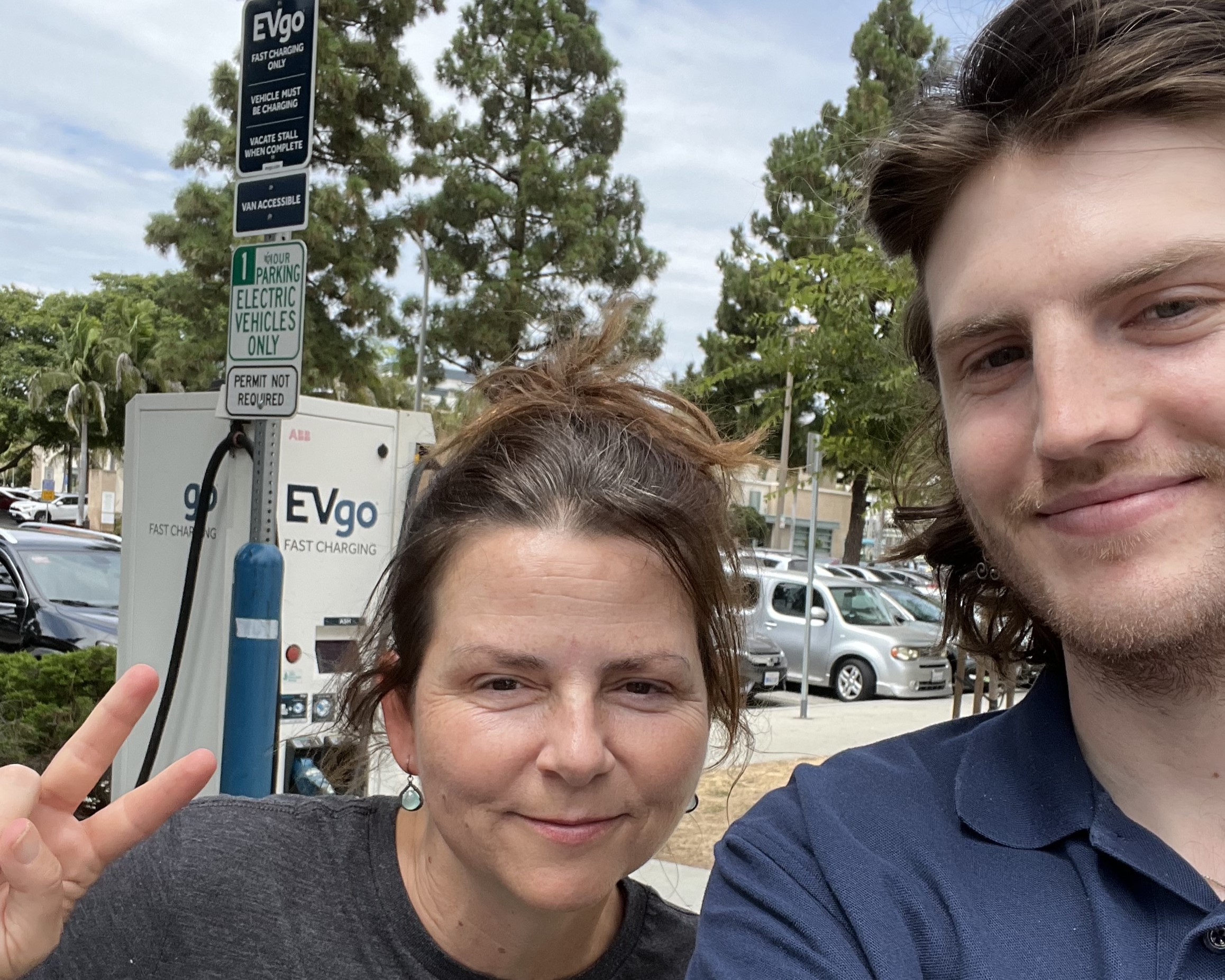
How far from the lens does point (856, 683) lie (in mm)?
13492

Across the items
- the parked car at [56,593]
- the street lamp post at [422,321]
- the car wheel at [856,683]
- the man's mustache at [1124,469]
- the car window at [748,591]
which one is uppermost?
the street lamp post at [422,321]

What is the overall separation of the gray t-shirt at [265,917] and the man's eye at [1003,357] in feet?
3.56

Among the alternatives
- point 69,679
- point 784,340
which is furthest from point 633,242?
point 69,679

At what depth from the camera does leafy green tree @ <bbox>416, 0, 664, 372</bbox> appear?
21.8 meters

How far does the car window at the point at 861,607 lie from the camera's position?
13734 millimetres

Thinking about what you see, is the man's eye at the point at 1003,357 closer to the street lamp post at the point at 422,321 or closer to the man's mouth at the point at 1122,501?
the man's mouth at the point at 1122,501

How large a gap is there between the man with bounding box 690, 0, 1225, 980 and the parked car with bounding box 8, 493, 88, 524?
4298cm

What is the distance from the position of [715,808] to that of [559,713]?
6.06 meters

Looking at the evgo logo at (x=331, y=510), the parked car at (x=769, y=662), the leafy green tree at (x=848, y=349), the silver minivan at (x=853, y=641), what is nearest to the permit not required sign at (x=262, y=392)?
the evgo logo at (x=331, y=510)

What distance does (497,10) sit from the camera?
2283 centimetres

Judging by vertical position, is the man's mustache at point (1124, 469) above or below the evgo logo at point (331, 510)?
above

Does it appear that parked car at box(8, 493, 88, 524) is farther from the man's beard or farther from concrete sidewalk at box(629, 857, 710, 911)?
the man's beard

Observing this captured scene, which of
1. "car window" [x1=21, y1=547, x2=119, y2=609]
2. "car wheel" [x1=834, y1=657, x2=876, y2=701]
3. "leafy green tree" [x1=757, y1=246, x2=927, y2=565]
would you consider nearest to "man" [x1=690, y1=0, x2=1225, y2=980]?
"leafy green tree" [x1=757, y1=246, x2=927, y2=565]

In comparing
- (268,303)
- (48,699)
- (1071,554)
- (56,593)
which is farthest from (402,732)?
(56,593)
